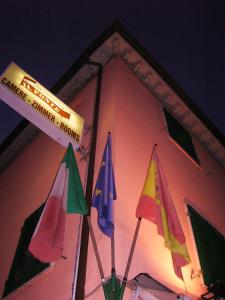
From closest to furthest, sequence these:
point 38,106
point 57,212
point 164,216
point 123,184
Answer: point 57,212 → point 164,216 → point 123,184 → point 38,106

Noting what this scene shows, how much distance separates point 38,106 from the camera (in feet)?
18.3

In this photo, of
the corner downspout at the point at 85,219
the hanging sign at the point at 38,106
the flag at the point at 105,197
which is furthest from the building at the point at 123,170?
the hanging sign at the point at 38,106

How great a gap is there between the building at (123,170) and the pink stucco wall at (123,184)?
0.02 m

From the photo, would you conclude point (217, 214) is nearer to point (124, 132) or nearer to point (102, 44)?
point (124, 132)

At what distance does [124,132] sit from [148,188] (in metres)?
1.67

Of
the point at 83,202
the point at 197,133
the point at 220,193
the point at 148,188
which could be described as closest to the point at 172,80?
the point at 197,133

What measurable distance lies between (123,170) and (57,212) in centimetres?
146

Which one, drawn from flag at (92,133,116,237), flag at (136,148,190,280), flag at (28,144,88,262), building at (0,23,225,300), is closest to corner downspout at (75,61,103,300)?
building at (0,23,225,300)

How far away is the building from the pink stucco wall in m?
0.02

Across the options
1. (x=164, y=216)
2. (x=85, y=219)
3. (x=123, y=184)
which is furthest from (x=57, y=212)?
(x=164, y=216)

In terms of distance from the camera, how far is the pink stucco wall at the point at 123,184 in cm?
488

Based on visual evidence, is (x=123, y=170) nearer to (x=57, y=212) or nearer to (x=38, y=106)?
(x=57, y=212)

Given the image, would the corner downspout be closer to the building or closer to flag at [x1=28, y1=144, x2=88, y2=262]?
the building

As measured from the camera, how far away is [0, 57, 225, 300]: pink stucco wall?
4.88 m
